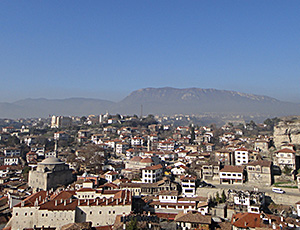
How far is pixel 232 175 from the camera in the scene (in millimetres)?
34031

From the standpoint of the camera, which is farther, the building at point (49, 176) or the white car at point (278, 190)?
the building at point (49, 176)

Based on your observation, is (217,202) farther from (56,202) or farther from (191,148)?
(191,148)

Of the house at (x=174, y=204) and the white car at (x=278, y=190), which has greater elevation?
the white car at (x=278, y=190)

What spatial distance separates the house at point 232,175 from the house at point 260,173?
82cm

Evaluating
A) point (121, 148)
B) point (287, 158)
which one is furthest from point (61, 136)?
point (287, 158)

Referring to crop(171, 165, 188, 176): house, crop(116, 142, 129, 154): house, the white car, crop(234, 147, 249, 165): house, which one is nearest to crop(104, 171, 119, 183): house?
crop(171, 165, 188, 176): house

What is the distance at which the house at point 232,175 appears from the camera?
111 feet

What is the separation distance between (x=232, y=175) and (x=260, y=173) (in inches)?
114

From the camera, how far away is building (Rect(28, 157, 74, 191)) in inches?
1442

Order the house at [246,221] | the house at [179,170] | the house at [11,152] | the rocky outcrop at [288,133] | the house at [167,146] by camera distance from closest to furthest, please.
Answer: the house at [246,221], the house at [179,170], the rocky outcrop at [288,133], the house at [11,152], the house at [167,146]

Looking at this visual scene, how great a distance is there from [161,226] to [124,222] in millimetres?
2808

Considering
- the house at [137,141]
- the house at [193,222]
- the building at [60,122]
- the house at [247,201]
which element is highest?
the building at [60,122]

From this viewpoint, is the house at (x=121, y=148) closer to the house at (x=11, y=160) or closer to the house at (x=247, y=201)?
the house at (x=11, y=160)

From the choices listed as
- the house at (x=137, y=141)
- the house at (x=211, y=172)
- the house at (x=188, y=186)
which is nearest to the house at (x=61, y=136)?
the house at (x=137, y=141)
